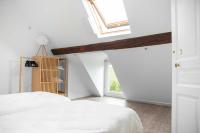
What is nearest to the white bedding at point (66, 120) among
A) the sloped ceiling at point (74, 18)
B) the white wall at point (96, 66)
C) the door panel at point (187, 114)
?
the door panel at point (187, 114)

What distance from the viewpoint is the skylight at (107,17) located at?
359 centimetres

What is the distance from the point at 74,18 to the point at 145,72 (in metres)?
2.05

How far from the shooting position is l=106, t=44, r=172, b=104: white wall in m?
3.69

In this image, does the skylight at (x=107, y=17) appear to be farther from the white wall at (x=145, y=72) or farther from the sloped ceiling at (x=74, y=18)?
the white wall at (x=145, y=72)

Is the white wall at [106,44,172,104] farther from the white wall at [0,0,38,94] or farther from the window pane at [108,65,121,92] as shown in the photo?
the white wall at [0,0,38,94]

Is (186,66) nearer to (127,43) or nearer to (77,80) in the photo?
(127,43)

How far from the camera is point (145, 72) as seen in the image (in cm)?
→ 421

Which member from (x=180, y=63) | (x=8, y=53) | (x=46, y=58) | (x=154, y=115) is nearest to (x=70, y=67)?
(x=46, y=58)

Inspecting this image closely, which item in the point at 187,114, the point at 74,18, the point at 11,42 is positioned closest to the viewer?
the point at 187,114

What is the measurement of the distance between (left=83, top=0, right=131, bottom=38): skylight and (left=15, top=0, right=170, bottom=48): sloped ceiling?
12 cm

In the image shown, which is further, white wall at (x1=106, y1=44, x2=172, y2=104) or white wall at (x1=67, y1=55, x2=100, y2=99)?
white wall at (x1=67, y1=55, x2=100, y2=99)

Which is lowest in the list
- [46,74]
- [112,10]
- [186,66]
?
[46,74]

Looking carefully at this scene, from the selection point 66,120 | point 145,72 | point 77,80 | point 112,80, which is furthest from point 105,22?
point 66,120

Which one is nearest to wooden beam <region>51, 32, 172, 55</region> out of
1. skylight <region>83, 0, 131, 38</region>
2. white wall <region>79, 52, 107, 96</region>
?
skylight <region>83, 0, 131, 38</region>
